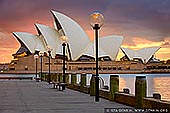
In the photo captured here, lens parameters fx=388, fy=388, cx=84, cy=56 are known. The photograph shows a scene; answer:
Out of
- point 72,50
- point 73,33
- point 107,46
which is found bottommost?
point 72,50

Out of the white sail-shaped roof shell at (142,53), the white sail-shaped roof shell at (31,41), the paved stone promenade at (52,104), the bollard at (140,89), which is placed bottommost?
the paved stone promenade at (52,104)

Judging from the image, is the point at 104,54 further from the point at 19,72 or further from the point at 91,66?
the point at 19,72

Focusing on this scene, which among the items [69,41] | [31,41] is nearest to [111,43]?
[69,41]

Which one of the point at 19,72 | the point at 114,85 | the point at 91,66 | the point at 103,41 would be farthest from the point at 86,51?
the point at 114,85

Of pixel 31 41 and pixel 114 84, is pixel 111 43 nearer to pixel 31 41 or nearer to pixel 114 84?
pixel 31 41

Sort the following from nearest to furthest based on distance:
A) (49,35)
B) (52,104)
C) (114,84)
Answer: (52,104), (114,84), (49,35)

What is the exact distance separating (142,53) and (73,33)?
34.1 m

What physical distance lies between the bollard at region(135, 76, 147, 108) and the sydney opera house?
233 ft

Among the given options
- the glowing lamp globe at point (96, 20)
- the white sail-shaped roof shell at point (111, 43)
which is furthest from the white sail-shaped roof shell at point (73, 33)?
the glowing lamp globe at point (96, 20)

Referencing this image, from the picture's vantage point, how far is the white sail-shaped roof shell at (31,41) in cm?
9788

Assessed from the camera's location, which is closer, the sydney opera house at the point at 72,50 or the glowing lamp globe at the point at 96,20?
the glowing lamp globe at the point at 96,20

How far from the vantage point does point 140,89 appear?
36.6 feet

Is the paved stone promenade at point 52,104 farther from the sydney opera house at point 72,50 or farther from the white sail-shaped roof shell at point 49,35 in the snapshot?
the white sail-shaped roof shell at point 49,35

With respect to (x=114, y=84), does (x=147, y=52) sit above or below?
above
